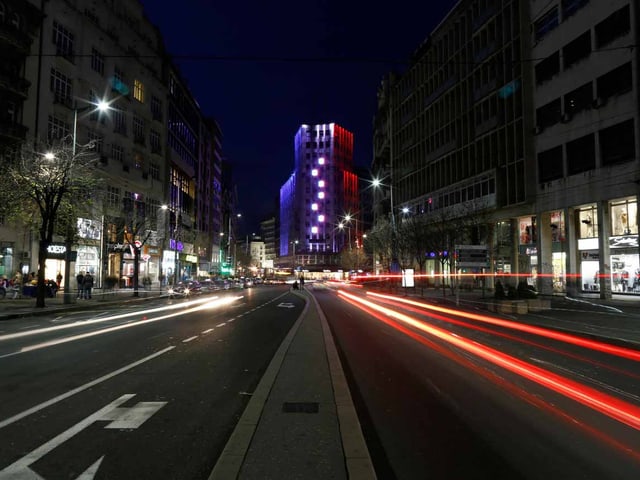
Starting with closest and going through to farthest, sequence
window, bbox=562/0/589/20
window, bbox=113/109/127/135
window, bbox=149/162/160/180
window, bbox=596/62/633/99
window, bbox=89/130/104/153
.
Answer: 1. window, bbox=596/62/633/99
2. window, bbox=562/0/589/20
3. window, bbox=89/130/104/153
4. window, bbox=113/109/127/135
5. window, bbox=149/162/160/180

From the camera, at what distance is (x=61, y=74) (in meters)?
42.8

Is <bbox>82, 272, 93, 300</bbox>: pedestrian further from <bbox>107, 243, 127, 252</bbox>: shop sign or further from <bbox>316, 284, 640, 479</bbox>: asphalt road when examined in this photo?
<bbox>316, 284, 640, 479</bbox>: asphalt road

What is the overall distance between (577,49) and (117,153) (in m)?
42.3

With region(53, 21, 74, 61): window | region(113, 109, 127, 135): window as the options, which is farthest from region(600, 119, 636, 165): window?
region(113, 109, 127, 135): window

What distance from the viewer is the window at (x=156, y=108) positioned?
61.0 meters

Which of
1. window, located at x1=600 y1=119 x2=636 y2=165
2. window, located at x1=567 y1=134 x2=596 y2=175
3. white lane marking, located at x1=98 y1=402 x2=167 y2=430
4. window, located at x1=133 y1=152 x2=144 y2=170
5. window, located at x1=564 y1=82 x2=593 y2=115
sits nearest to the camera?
white lane marking, located at x1=98 y1=402 x2=167 y2=430

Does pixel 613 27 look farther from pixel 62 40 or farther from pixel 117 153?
pixel 117 153

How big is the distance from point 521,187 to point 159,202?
41.3 m

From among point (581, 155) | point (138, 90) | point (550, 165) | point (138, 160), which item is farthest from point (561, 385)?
point (138, 90)

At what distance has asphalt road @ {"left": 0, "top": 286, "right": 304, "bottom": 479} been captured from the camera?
4.89 meters

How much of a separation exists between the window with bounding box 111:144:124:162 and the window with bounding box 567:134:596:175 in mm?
41220

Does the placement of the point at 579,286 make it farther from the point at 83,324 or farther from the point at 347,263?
the point at 347,263

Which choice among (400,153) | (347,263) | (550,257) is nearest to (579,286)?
(550,257)

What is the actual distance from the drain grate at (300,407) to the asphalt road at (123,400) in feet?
2.10
